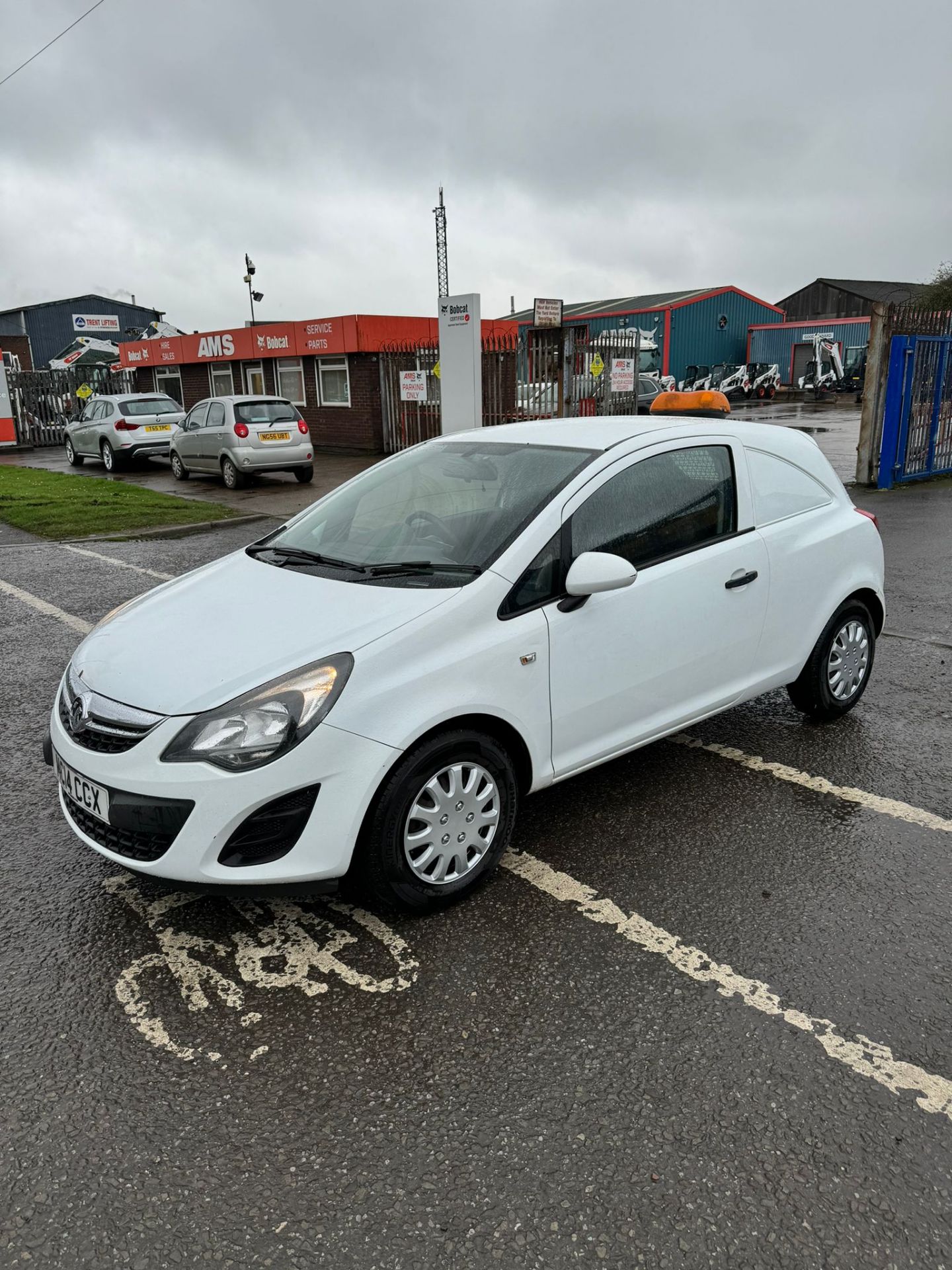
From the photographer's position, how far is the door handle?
12.7 ft

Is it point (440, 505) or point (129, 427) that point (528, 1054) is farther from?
point (129, 427)

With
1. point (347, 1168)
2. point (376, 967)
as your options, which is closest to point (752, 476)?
point (376, 967)

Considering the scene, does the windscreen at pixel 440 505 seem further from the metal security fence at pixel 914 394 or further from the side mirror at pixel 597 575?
the metal security fence at pixel 914 394

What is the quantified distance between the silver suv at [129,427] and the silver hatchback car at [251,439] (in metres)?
2.94

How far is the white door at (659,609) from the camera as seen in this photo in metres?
3.38

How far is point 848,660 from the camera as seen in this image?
469 cm

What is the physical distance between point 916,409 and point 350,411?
1308cm

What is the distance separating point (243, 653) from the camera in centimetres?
299

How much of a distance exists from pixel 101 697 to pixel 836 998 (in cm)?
248

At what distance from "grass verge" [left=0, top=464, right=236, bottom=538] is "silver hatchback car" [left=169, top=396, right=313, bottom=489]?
1362 millimetres

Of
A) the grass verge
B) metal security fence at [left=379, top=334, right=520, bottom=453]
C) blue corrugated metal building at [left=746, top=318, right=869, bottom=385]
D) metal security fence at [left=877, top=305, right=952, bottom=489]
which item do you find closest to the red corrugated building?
metal security fence at [left=379, top=334, right=520, bottom=453]

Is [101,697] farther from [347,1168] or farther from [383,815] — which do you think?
[347,1168]

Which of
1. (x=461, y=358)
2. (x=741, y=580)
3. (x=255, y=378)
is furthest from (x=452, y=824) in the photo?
(x=255, y=378)

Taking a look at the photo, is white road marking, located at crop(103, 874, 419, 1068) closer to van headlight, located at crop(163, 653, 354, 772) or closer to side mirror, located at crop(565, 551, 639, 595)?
van headlight, located at crop(163, 653, 354, 772)
